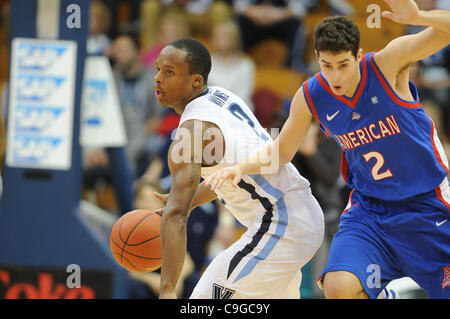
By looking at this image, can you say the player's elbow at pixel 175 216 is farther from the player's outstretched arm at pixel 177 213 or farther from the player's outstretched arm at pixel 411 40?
the player's outstretched arm at pixel 411 40

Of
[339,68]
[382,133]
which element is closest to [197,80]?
[339,68]

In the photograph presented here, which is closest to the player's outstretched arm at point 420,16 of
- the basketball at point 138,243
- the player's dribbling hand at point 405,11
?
the player's dribbling hand at point 405,11

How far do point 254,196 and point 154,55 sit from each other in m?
6.17

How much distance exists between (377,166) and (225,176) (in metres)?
0.96

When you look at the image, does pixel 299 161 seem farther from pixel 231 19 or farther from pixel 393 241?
pixel 231 19

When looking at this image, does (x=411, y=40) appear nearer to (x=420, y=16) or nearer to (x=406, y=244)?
(x=420, y=16)

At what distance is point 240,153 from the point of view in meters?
4.43

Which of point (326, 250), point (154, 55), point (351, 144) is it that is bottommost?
point (326, 250)

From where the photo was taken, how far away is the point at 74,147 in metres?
6.72

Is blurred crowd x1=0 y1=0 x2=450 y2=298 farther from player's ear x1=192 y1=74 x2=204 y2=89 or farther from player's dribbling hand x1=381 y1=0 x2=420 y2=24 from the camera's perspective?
player's dribbling hand x1=381 y1=0 x2=420 y2=24

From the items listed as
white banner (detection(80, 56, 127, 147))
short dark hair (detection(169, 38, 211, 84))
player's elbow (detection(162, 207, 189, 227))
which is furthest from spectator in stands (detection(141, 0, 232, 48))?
player's elbow (detection(162, 207, 189, 227))

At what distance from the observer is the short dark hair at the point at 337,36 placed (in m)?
4.13

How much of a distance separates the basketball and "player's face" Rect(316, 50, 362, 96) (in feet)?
4.68
